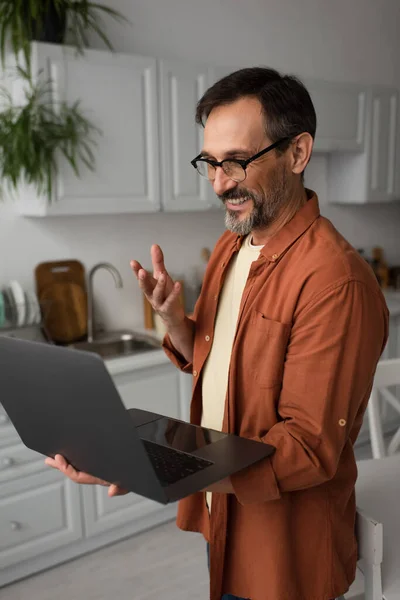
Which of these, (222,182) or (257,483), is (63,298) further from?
(257,483)

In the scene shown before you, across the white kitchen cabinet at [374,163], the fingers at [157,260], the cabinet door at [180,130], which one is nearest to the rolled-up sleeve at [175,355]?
the fingers at [157,260]

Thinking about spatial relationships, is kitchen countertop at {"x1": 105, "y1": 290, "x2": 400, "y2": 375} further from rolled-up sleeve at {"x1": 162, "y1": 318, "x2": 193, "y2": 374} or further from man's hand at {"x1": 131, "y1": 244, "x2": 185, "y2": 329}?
man's hand at {"x1": 131, "y1": 244, "x2": 185, "y2": 329}

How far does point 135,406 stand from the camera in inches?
106

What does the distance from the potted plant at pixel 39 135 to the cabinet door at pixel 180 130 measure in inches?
16.7

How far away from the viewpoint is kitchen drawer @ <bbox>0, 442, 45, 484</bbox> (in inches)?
95.0

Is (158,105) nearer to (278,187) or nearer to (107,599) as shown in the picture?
(278,187)

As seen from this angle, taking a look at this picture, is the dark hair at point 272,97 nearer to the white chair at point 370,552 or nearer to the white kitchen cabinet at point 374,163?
the white chair at point 370,552

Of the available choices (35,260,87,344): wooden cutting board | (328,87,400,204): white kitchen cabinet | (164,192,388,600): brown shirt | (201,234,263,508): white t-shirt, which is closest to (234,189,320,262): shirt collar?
(164,192,388,600): brown shirt

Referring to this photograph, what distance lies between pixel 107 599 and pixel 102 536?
0.38m

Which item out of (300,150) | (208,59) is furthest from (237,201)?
(208,59)

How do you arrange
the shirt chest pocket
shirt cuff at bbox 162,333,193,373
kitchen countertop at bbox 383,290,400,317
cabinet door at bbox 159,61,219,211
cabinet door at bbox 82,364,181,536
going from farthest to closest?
kitchen countertop at bbox 383,290,400,317
cabinet door at bbox 159,61,219,211
cabinet door at bbox 82,364,181,536
shirt cuff at bbox 162,333,193,373
the shirt chest pocket

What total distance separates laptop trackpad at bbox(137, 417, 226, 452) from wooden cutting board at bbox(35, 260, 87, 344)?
172cm

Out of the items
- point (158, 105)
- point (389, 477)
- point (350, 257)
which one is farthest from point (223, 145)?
point (158, 105)

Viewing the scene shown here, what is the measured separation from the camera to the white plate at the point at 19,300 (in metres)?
2.73
